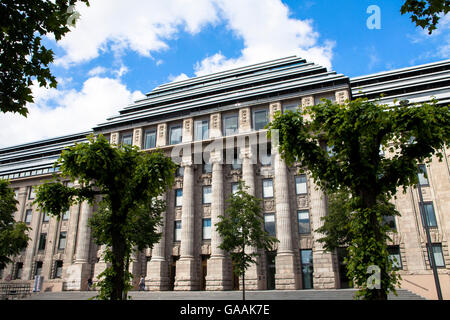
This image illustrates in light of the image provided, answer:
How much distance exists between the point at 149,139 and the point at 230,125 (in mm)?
11592

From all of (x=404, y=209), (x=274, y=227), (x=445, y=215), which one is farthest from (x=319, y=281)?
(x=445, y=215)

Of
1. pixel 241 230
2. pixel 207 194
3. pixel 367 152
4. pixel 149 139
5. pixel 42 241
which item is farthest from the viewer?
pixel 42 241

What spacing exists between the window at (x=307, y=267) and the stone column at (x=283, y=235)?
1043 mm

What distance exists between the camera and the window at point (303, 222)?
37500mm

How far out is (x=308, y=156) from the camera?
12.0 m

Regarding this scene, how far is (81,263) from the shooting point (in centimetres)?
4481

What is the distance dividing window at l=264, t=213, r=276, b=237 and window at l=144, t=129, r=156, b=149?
17905 millimetres

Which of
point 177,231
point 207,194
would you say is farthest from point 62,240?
point 207,194

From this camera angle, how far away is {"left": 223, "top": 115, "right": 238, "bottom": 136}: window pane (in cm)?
4309

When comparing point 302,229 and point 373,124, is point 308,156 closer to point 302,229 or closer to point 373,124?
point 373,124

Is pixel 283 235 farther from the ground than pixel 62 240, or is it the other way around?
pixel 62 240

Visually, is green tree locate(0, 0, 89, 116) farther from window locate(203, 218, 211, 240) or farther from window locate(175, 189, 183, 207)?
window locate(175, 189, 183, 207)

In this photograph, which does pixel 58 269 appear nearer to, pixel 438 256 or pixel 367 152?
pixel 438 256
